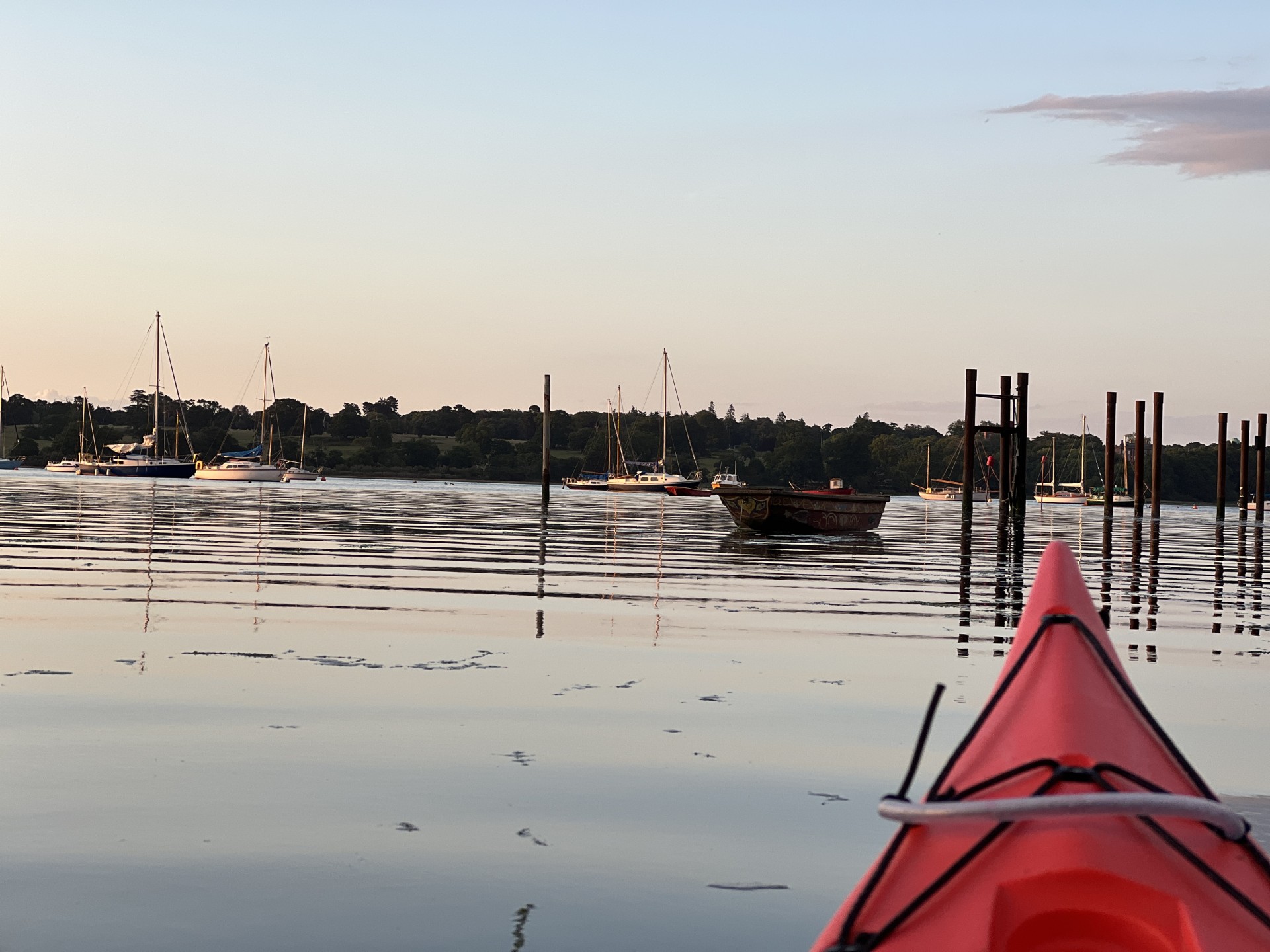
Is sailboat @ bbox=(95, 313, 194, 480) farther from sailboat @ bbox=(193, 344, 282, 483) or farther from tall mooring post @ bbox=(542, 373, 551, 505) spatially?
tall mooring post @ bbox=(542, 373, 551, 505)

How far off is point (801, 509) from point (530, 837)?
2789 centimetres

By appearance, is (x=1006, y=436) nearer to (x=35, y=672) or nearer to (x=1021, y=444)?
(x=1021, y=444)

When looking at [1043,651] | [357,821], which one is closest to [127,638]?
[357,821]

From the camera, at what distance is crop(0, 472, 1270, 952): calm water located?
4602 mm

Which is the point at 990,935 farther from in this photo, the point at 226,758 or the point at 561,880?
the point at 226,758

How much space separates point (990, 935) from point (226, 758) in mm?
4651

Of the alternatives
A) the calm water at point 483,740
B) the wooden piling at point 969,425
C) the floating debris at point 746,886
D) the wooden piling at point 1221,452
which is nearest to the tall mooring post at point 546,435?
the wooden piling at point 969,425

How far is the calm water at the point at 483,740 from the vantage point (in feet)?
15.1

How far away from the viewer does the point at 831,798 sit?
6262 millimetres

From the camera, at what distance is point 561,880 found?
193 inches

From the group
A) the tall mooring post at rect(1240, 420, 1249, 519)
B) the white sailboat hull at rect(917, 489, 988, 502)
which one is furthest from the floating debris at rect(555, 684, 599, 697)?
the white sailboat hull at rect(917, 489, 988, 502)

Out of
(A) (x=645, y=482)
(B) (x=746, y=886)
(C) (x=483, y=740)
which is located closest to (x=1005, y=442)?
(C) (x=483, y=740)

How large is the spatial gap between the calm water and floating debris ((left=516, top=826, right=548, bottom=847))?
24mm

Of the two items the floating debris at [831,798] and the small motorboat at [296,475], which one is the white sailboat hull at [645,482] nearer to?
the small motorboat at [296,475]
